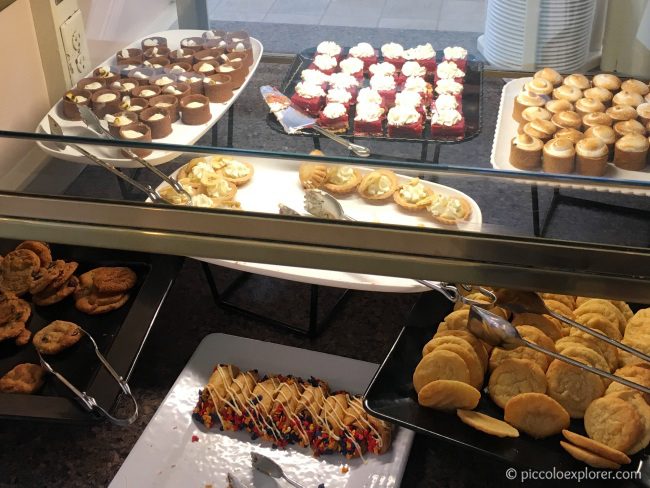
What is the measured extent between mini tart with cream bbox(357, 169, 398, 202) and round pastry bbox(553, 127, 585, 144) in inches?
7.9

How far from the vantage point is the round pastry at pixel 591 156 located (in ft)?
2.62

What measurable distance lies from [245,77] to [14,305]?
0.53 metres

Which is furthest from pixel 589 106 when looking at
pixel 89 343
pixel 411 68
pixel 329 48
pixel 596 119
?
pixel 89 343

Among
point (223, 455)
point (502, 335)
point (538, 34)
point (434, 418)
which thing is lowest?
point (223, 455)

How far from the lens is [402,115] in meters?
0.97

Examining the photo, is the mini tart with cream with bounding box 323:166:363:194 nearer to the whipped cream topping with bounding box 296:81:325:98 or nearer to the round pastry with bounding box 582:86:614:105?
the whipped cream topping with bounding box 296:81:325:98

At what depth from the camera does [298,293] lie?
1340 millimetres

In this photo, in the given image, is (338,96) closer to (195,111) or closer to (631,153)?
(195,111)

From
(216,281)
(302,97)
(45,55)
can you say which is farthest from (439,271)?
(216,281)

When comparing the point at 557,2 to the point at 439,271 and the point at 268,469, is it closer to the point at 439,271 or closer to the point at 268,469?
the point at 439,271

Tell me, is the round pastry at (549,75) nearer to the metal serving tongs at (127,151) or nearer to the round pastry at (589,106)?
the round pastry at (589,106)

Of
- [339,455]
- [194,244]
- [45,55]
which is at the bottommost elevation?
[339,455]

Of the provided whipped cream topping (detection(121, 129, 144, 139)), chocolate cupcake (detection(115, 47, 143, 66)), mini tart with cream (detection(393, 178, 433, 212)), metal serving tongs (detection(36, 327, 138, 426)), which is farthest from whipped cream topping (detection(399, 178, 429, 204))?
metal serving tongs (detection(36, 327, 138, 426))

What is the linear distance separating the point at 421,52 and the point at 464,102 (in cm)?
10
